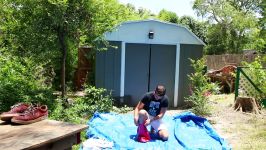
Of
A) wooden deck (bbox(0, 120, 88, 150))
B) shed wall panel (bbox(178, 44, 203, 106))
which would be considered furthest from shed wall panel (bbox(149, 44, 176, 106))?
wooden deck (bbox(0, 120, 88, 150))

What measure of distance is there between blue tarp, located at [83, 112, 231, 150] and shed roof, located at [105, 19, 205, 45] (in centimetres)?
294

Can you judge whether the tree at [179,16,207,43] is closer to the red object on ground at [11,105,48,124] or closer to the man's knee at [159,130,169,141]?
the man's knee at [159,130,169,141]

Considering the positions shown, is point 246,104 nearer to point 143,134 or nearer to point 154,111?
point 154,111

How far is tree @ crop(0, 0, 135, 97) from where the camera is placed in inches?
308

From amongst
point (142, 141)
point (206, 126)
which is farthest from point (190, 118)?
point (142, 141)

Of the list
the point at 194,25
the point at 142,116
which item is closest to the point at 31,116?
the point at 142,116

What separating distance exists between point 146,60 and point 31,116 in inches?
310

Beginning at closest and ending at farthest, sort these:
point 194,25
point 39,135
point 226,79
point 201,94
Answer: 1. point 39,135
2. point 201,94
3. point 226,79
4. point 194,25

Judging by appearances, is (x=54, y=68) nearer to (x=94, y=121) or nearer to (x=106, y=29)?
(x=106, y=29)

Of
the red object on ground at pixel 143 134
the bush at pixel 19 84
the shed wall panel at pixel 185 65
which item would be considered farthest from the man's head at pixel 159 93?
the shed wall panel at pixel 185 65

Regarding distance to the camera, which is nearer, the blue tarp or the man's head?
the blue tarp

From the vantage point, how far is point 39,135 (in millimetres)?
3225

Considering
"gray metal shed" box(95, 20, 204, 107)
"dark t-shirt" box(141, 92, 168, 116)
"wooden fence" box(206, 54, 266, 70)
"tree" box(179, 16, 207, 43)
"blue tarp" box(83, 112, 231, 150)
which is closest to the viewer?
"blue tarp" box(83, 112, 231, 150)

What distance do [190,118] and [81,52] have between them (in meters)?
5.50
